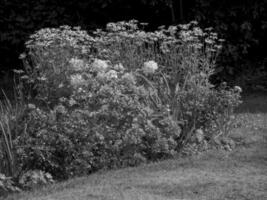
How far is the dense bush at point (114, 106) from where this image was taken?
6352 mm

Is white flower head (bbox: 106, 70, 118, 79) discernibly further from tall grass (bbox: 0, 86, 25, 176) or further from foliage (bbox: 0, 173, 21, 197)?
foliage (bbox: 0, 173, 21, 197)

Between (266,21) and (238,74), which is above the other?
(266,21)

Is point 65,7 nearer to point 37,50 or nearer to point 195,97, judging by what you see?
point 37,50

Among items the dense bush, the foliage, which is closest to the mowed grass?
→ the foliage

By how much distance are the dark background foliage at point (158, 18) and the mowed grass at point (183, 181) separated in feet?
14.9

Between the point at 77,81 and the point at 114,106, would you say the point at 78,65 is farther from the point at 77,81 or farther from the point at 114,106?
the point at 114,106

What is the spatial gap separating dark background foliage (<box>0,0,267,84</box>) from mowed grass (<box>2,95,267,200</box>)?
14.9 feet

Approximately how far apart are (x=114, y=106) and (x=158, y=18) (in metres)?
5.63

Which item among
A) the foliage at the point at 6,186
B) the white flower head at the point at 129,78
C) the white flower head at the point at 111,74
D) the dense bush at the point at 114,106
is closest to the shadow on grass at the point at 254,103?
the dense bush at the point at 114,106

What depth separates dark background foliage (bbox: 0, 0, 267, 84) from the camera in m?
11.5

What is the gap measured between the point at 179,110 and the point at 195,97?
0.25 meters

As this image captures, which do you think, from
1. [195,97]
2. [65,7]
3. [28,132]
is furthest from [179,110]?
[65,7]

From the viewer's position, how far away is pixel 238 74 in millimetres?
11898

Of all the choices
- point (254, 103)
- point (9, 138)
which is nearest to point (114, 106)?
point (9, 138)
